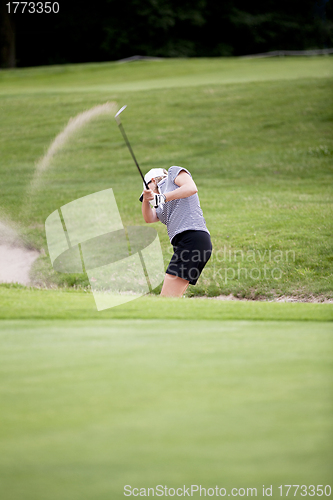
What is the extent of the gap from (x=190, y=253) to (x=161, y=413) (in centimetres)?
426

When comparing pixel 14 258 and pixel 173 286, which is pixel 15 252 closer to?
pixel 14 258

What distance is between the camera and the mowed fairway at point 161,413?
188 cm

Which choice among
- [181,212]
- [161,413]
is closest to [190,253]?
[181,212]

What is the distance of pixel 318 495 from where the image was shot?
1822 millimetres

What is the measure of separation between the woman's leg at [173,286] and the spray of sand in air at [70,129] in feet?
34.5

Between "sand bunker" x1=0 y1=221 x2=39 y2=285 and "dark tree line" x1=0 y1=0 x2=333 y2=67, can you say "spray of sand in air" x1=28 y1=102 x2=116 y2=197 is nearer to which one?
"sand bunker" x1=0 y1=221 x2=39 y2=285

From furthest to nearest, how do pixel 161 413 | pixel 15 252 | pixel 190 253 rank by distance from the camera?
pixel 15 252 < pixel 190 253 < pixel 161 413

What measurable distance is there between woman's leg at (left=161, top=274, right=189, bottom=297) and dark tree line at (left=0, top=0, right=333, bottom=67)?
105ft

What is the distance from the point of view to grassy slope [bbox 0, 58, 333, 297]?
402 inches

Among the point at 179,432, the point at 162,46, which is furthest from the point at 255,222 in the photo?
the point at 162,46

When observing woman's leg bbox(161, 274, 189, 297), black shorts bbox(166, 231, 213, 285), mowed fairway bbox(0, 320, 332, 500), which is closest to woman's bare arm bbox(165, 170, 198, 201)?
black shorts bbox(166, 231, 213, 285)

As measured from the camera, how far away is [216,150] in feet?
56.6

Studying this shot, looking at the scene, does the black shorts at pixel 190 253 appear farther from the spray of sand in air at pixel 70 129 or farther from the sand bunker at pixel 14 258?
the spray of sand in air at pixel 70 129

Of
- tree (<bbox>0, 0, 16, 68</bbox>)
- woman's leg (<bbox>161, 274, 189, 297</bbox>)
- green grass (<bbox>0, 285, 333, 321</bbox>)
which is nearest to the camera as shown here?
green grass (<bbox>0, 285, 333, 321</bbox>)
